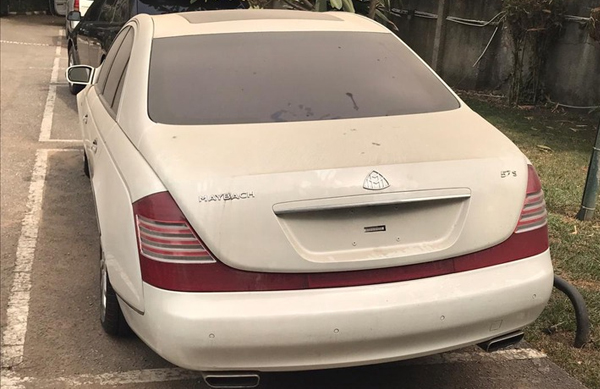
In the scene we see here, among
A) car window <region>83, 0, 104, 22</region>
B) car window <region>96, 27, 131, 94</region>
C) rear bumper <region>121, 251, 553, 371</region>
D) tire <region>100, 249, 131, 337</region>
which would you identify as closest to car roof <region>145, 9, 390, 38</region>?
car window <region>96, 27, 131, 94</region>

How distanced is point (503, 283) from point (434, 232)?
361 millimetres

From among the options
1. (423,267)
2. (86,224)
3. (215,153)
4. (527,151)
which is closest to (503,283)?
(423,267)

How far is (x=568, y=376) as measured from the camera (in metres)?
3.59

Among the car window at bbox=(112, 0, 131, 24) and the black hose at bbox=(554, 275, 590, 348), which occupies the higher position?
the car window at bbox=(112, 0, 131, 24)

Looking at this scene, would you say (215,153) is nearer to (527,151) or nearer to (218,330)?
(218,330)

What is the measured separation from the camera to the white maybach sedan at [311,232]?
262cm

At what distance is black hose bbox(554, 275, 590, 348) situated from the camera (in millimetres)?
3752

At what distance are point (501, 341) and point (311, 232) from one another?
39.7 inches

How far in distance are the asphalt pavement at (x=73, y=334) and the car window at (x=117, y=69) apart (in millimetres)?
1219

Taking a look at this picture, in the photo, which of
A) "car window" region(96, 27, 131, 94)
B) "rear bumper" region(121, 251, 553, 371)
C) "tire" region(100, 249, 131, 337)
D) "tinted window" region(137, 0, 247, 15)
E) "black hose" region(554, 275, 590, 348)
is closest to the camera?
"rear bumper" region(121, 251, 553, 371)

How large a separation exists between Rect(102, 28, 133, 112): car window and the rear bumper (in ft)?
Result: 5.46

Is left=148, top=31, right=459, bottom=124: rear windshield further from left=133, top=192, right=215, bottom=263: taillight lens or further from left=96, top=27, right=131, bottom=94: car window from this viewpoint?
left=96, top=27, right=131, bottom=94: car window

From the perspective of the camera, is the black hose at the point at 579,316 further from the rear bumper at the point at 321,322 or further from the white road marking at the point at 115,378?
the rear bumper at the point at 321,322

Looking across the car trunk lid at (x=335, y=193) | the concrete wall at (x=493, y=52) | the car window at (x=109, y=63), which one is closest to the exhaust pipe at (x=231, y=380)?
the car trunk lid at (x=335, y=193)
